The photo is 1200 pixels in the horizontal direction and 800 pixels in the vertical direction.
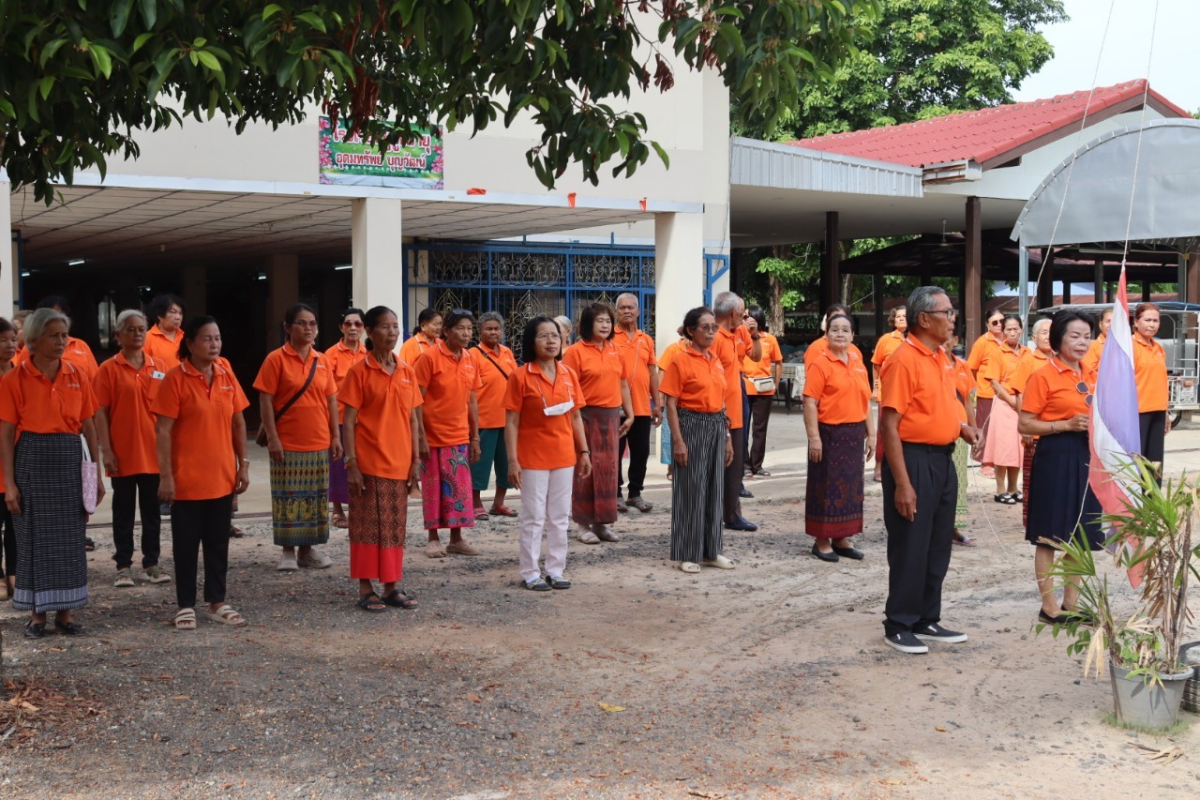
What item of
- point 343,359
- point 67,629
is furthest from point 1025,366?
point 67,629

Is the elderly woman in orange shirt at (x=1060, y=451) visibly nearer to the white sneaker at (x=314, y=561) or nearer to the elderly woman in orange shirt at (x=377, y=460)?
the elderly woman in orange shirt at (x=377, y=460)

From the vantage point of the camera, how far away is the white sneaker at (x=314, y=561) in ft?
25.2

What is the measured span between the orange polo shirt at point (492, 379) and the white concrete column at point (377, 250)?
A: 2095 mm

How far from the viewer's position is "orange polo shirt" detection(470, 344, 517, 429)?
31.8ft

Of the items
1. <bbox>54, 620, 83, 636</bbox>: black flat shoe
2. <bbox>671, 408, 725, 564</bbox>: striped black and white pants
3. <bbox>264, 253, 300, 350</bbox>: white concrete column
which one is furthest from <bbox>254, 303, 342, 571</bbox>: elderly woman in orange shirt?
<bbox>264, 253, 300, 350</bbox>: white concrete column

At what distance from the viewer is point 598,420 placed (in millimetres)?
8773

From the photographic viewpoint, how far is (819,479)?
26.4ft

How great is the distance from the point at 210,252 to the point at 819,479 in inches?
513

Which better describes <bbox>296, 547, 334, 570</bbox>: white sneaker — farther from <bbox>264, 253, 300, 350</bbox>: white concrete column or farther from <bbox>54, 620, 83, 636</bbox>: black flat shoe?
<bbox>264, 253, 300, 350</bbox>: white concrete column

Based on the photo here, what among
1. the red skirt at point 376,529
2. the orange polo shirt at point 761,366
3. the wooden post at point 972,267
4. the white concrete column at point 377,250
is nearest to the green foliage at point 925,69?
the wooden post at point 972,267

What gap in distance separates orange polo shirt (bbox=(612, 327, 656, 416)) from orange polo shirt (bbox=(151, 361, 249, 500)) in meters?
4.39

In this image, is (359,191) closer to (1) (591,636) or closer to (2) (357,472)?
(2) (357,472)

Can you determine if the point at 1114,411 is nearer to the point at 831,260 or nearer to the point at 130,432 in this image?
the point at 130,432

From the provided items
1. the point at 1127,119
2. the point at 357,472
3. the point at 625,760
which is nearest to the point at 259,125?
the point at 357,472
